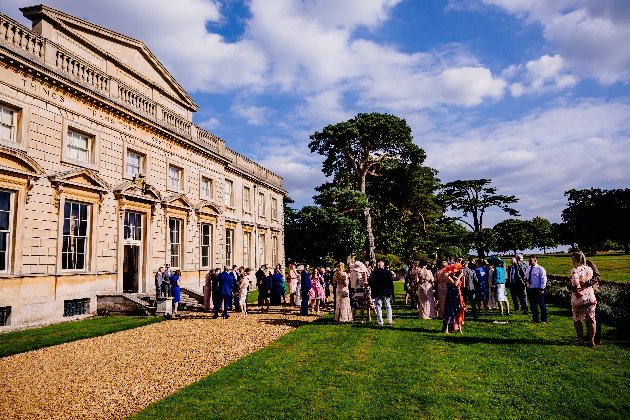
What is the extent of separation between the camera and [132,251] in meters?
18.2

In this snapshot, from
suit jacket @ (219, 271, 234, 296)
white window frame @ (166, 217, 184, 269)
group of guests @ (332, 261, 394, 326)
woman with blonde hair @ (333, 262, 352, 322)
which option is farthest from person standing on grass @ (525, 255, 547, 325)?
white window frame @ (166, 217, 184, 269)

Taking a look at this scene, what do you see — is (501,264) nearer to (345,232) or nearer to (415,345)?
(415,345)

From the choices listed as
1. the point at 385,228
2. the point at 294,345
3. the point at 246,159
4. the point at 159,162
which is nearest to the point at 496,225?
the point at 385,228

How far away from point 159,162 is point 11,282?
8663mm

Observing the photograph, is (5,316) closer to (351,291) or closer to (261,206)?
(351,291)

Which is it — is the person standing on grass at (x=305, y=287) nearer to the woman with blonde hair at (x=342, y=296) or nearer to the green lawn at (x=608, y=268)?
the woman with blonde hair at (x=342, y=296)

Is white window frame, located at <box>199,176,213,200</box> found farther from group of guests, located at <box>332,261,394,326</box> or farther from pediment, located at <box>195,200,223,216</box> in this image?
group of guests, located at <box>332,261,394,326</box>

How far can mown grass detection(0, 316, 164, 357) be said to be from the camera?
9945 mm

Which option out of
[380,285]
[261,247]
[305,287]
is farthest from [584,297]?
[261,247]

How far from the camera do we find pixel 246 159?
29.4 meters

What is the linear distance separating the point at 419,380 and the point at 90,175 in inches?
543

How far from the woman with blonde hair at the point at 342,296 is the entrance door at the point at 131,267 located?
9726mm

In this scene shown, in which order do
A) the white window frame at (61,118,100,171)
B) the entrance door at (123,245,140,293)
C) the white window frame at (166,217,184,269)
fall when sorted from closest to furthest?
the white window frame at (61,118,100,171)
the entrance door at (123,245,140,293)
the white window frame at (166,217,184,269)

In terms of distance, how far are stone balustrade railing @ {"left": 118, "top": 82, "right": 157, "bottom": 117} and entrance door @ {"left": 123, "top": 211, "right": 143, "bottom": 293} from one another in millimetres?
4910
